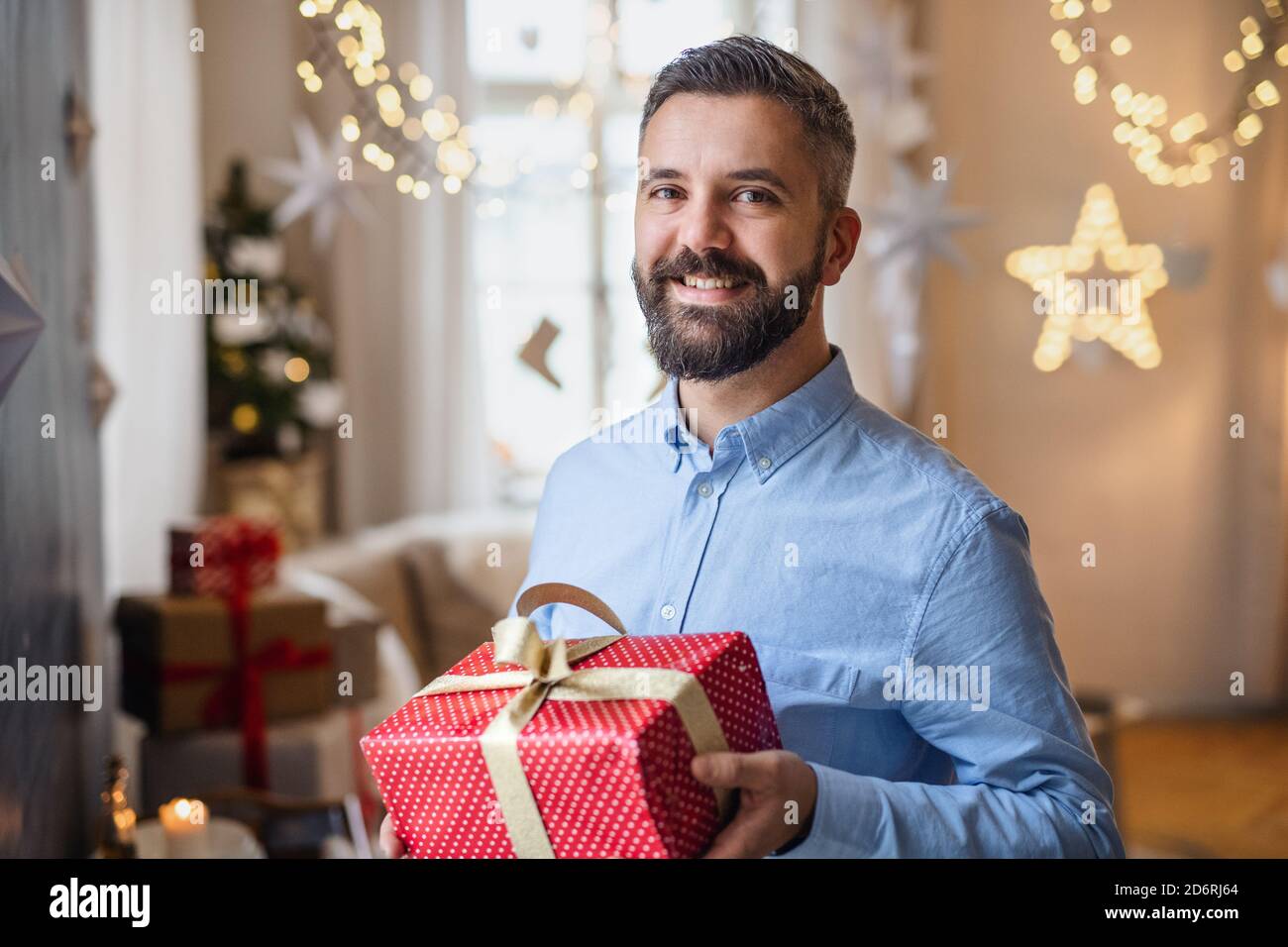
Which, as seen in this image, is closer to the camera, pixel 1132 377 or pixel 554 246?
pixel 1132 377

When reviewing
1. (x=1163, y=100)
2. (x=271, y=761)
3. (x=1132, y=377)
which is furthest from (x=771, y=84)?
(x=1132, y=377)

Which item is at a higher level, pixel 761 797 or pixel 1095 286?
pixel 1095 286

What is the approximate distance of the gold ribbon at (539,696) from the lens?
2.77ft

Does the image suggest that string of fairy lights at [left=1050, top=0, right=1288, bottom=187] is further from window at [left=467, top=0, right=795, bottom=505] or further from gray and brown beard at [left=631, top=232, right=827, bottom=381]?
A: window at [left=467, top=0, right=795, bottom=505]

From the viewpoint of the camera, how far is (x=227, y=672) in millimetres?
2305

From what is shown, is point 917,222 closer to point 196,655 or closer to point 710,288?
point 196,655

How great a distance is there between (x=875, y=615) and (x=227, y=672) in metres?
1.66

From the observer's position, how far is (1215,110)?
12.4 ft

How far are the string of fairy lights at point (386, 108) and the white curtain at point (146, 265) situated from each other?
454 mm

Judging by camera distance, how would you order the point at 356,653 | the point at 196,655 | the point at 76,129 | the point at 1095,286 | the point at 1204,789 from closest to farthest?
the point at 76,129 → the point at 196,655 → the point at 356,653 → the point at 1204,789 → the point at 1095,286

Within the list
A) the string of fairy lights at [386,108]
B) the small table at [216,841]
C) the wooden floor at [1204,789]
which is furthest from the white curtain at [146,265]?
the wooden floor at [1204,789]

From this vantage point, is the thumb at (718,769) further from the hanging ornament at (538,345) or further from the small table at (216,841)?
the small table at (216,841)
